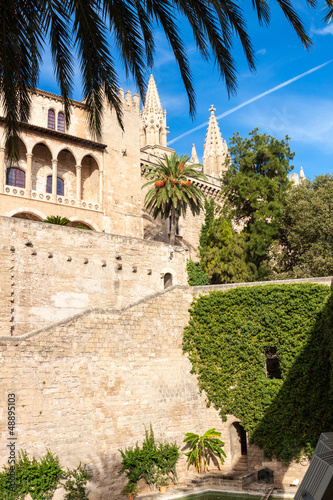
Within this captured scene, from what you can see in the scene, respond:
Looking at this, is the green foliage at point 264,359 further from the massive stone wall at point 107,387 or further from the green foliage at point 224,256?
the green foliage at point 224,256

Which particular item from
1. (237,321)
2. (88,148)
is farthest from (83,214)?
(237,321)

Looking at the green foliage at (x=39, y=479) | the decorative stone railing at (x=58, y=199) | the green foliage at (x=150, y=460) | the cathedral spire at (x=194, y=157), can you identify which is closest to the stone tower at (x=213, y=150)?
the cathedral spire at (x=194, y=157)

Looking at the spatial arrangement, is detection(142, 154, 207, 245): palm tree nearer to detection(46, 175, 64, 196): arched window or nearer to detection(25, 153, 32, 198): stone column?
detection(46, 175, 64, 196): arched window

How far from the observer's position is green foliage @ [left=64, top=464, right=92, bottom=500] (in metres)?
15.5

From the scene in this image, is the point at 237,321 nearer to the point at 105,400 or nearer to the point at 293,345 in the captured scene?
the point at 293,345

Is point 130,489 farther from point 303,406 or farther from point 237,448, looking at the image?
point 303,406

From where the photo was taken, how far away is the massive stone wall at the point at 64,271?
1944cm

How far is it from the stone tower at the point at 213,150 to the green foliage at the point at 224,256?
65.7 feet

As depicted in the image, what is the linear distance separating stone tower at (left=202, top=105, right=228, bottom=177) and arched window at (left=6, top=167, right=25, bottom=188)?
2688 centimetres

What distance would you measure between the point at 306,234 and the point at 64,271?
593 inches

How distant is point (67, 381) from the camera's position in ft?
54.6

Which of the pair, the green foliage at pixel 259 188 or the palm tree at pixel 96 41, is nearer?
the palm tree at pixel 96 41

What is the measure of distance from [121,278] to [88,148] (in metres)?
10.4

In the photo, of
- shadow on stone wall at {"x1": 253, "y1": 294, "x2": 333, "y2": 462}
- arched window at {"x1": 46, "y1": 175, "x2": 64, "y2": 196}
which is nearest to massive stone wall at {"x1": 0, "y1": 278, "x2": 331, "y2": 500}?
shadow on stone wall at {"x1": 253, "y1": 294, "x2": 333, "y2": 462}
